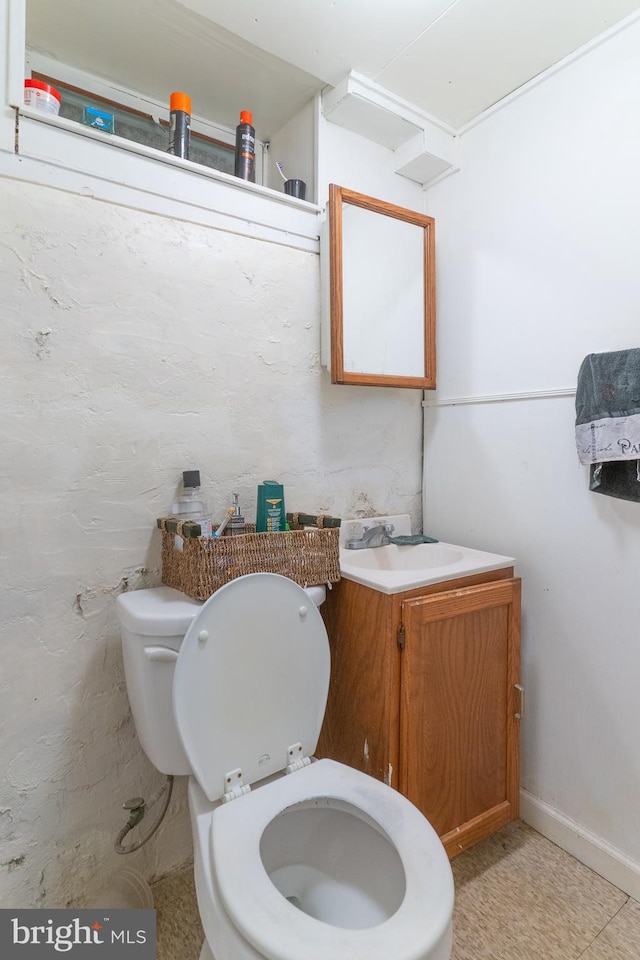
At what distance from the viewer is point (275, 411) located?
1.49m

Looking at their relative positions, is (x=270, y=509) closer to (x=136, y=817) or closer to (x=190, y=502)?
(x=190, y=502)

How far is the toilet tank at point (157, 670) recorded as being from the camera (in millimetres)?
1064

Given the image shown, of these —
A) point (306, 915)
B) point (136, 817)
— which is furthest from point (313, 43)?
point (136, 817)

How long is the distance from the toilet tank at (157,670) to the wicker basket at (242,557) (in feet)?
0.26

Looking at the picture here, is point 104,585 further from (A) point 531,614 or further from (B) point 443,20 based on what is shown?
(B) point 443,20

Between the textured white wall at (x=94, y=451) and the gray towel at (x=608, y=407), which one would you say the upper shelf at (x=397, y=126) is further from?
the gray towel at (x=608, y=407)

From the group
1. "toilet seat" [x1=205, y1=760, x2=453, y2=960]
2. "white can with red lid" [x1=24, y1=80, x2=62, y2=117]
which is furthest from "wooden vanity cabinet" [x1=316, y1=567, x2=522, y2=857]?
"white can with red lid" [x1=24, y1=80, x2=62, y2=117]

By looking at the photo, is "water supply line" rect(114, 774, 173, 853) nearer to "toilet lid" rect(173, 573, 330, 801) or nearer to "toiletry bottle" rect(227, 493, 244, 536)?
"toilet lid" rect(173, 573, 330, 801)

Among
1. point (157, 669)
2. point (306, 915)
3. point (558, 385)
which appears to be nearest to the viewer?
point (306, 915)

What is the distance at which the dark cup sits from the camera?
5.03 ft

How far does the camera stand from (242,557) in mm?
1148

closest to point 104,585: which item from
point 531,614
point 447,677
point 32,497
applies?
point 32,497

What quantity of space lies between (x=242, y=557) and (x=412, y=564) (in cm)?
69

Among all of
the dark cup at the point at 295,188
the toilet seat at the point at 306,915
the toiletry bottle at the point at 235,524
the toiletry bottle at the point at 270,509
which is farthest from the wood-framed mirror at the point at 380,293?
the toilet seat at the point at 306,915
